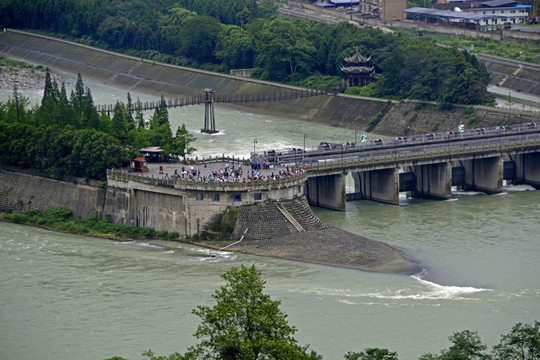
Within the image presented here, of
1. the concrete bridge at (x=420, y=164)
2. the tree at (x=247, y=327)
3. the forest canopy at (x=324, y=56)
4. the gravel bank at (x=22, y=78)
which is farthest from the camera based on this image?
the gravel bank at (x=22, y=78)

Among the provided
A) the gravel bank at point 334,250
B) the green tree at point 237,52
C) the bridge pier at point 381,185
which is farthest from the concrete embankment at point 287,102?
the gravel bank at point 334,250

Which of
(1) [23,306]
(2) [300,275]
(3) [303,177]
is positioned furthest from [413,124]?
(1) [23,306]

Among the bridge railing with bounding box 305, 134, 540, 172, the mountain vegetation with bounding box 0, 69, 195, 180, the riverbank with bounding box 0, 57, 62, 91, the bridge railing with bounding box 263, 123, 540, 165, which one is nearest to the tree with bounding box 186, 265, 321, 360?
the mountain vegetation with bounding box 0, 69, 195, 180

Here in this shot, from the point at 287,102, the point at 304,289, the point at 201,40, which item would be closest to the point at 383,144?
the point at 304,289

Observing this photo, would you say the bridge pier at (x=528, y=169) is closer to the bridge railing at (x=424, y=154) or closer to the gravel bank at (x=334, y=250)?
the bridge railing at (x=424, y=154)

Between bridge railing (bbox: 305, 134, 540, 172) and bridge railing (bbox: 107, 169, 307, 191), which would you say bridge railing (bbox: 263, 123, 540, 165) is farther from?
bridge railing (bbox: 107, 169, 307, 191)

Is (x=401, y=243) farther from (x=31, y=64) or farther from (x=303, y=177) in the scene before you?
(x=31, y=64)

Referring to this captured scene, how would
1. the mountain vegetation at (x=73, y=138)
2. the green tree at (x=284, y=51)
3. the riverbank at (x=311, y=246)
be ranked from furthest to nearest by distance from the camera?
the green tree at (x=284, y=51) < the mountain vegetation at (x=73, y=138) < the riverbank at (x=311, y=246)
